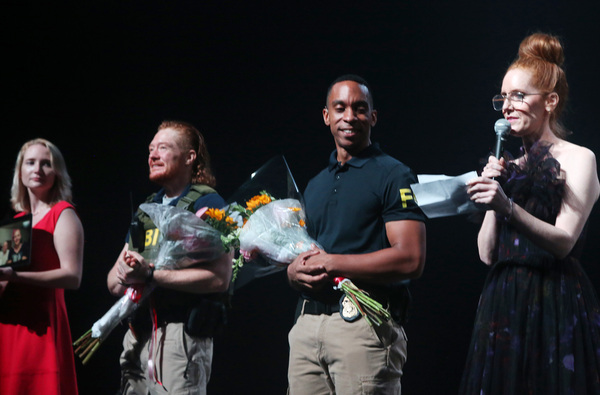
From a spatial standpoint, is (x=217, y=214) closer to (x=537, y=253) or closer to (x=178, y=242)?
(x=178, y=242)

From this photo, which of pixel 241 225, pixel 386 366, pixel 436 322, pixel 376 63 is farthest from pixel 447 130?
pixel 386 366

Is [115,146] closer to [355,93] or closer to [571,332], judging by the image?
[355,93]

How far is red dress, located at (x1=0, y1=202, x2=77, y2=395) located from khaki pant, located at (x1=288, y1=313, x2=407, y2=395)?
1293mm

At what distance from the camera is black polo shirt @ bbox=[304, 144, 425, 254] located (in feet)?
6.82

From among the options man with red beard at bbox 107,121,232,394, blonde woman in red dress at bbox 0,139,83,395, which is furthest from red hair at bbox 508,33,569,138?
blonde woman in red dress at bbox 0,139,83,395

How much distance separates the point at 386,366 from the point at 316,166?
1.90m

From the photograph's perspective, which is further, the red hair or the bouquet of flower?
the bouquet of flower

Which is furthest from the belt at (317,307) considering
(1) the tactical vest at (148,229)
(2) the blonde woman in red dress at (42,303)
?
(2) the blonde woman in red dress at (42,303)

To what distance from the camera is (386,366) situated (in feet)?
6.44

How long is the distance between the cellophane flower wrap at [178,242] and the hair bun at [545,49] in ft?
3.90

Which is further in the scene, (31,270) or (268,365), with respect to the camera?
(268,365)

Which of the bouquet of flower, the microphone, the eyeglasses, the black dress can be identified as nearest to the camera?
the black dress

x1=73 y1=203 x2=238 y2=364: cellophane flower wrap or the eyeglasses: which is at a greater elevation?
the eyeglasses

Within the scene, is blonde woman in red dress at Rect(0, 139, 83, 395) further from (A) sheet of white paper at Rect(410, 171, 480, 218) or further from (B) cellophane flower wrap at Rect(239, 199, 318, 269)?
(A) sheet of white paper at Rect(410, 171, 480, 218)
